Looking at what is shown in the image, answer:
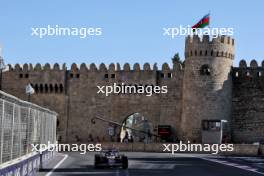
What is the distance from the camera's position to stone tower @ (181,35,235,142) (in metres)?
45.0

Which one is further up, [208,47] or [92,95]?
[208,47]

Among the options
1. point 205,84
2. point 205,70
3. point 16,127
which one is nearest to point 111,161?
point 16,127

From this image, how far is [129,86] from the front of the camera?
48.7 m

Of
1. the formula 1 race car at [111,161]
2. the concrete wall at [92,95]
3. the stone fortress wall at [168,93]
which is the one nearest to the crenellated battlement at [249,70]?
the stone fortress wall at [168,93]

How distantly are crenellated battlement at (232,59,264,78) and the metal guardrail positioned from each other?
27.2 m

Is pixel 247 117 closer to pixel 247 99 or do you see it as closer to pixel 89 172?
pixel 247 99

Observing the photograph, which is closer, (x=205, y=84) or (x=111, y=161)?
(x=111, y=161)

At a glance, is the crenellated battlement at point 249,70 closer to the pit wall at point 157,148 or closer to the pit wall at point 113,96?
the pit wall at point 113,96

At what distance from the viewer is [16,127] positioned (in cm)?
1523

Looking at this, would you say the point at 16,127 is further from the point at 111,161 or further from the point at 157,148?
the point at 157,148

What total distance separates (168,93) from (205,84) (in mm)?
3551

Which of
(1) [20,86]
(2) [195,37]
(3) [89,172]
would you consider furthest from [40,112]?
(1) [20,86]

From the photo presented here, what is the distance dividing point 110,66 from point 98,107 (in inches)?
125

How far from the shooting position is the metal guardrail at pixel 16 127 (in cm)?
1297
